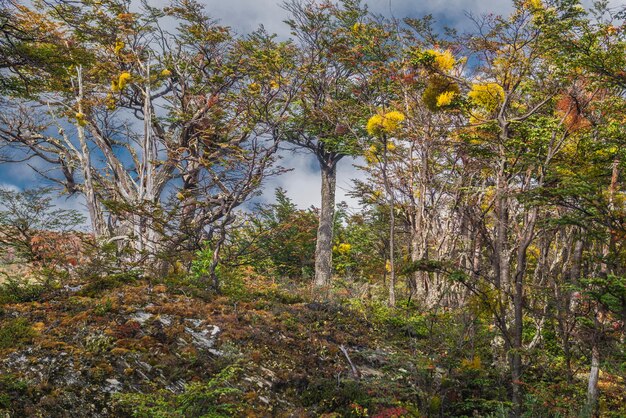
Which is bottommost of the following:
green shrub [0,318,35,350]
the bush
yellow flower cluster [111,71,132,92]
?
green shrub [0,318,35,350]

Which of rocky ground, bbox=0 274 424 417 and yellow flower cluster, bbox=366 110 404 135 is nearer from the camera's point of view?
rocky ground, bbox=0 274 424 417

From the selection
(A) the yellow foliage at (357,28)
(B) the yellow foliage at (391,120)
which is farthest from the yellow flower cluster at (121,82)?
(B) the yellow foliage at (391,120)

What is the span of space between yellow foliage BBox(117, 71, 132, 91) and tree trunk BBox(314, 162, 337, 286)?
787 cm

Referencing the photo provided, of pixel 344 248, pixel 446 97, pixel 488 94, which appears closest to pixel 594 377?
pixel 488 94

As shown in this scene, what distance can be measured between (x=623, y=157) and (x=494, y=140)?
1.42m

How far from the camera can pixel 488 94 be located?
545 centimetres

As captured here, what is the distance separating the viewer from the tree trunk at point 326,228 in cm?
1470

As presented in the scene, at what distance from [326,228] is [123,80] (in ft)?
27.2

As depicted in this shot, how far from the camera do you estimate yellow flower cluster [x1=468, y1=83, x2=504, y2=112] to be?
5445 millimetres

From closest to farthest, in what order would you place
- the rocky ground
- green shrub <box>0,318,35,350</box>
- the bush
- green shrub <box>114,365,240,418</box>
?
green shrub <box>114,365,240,418</box> < the rocky ground < green shrub <box>0,318,35,350</box> < the bush

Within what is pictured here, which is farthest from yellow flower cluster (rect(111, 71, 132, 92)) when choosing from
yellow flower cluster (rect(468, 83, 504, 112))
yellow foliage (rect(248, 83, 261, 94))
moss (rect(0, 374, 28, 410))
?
moss (rect(0, 374, 28, 410))

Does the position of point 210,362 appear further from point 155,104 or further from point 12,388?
point 155,104

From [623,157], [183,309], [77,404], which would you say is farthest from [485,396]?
[77,404]

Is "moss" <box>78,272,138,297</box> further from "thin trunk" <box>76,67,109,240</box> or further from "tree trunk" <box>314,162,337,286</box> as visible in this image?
"tree trunk" <box>314,162,337,286</box>
